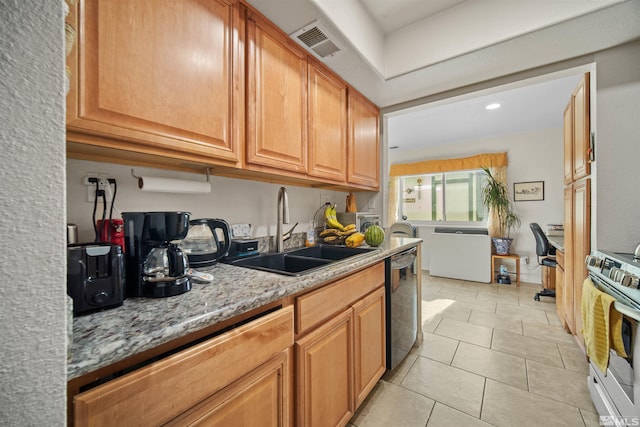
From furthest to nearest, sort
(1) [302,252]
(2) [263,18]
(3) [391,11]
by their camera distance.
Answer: (1) [302,252]
(3) [391,11]
(2) [263,18]

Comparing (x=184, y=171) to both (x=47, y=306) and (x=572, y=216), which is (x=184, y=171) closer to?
(x=47, y=306)

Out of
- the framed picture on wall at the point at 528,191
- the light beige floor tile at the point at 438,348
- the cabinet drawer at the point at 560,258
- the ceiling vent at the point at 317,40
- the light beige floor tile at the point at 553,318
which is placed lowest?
the light beige floor tile at the point at 438,348

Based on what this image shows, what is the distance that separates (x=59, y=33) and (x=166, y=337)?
1.92ft

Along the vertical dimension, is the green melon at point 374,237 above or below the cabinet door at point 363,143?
below

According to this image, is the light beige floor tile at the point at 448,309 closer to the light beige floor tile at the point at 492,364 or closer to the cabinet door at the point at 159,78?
the light beige floor tile at the point at 492,364

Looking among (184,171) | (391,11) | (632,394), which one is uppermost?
(391,11)

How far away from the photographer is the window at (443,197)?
4508 millimetres

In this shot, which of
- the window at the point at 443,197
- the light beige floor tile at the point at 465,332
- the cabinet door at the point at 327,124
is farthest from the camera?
the window at the point at 443,197

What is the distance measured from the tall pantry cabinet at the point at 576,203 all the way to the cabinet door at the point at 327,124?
5.37 ft

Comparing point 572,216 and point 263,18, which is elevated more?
point 263,18

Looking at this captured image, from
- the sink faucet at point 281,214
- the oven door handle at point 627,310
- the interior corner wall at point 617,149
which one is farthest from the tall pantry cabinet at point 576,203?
the sink faucet at point 281,214

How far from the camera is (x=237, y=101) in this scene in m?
1.12

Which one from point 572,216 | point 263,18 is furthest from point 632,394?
point 263,18

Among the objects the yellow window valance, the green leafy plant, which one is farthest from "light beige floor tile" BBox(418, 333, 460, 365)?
the yellow window valance
